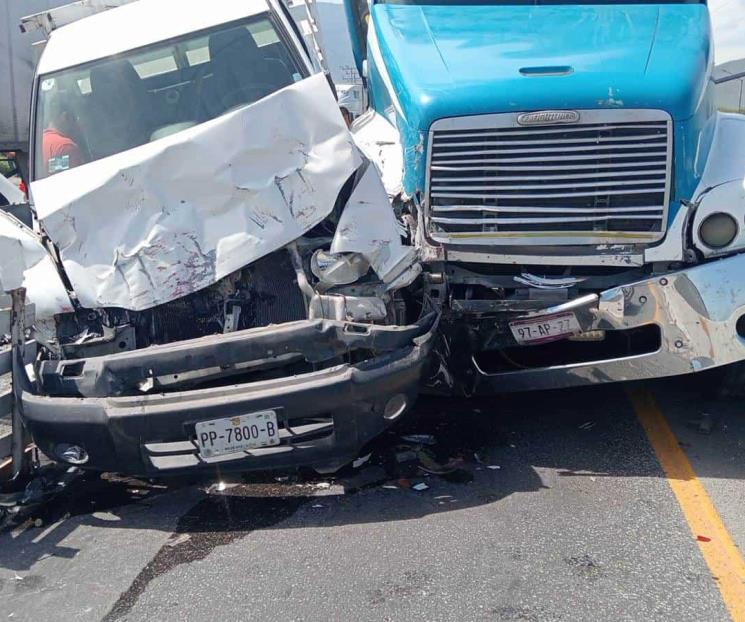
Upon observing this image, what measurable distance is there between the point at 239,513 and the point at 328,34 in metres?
6.73

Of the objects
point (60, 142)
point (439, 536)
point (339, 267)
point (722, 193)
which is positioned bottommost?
point (439, 536)

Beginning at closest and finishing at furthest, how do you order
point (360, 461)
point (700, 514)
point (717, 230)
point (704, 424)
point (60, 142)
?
point (700, 514) → point (717, 230) → point (360, 461) → point (704, 424) → point (60, 142)

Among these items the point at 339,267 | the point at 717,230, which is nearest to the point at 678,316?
the point at 717,230

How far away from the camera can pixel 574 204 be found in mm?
4449

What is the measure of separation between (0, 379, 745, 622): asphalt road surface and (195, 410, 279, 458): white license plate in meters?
0.47

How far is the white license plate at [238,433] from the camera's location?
369 centimetres

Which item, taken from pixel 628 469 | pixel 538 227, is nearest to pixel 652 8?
pixel 538 227

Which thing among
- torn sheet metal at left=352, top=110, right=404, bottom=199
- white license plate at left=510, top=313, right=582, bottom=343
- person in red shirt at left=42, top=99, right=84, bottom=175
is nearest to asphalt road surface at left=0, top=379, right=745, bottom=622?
white license plate at left=510, top=313, right=582, bottom=343

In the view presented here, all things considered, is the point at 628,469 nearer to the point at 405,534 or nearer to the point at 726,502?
the point at 726,502

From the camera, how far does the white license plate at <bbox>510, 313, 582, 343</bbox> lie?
4.34 metres

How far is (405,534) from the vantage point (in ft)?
12.3

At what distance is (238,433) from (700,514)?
2.24 metres

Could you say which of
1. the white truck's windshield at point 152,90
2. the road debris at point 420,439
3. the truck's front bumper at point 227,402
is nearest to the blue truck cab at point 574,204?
the road debris at point 420,439

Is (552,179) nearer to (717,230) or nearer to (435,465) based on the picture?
(717,230)
